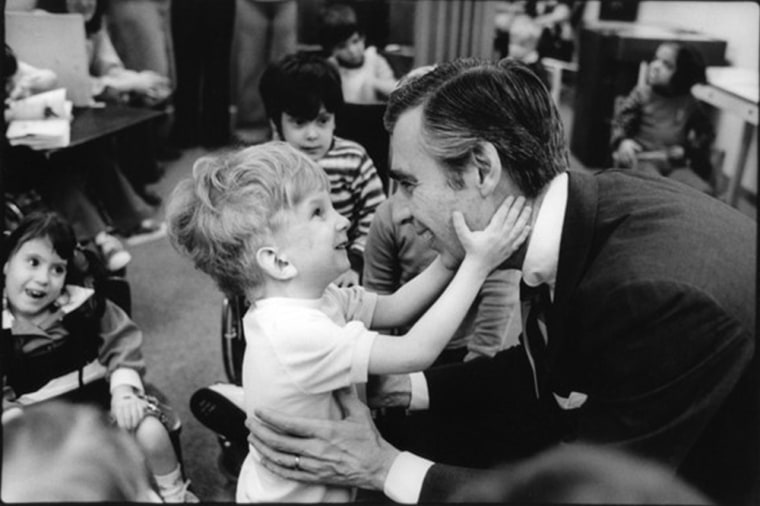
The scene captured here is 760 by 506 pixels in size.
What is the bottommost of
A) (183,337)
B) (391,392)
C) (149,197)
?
(183,337)

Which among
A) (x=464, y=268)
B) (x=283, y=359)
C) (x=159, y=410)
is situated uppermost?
(x=464, y=268)

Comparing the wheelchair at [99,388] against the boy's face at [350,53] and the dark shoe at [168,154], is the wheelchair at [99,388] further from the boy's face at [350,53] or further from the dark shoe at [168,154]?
the dark shoe at [168,154]

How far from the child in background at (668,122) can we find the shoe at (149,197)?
2157 millimetres

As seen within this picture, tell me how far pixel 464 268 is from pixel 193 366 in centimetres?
161

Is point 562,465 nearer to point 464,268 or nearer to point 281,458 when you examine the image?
point 464,268

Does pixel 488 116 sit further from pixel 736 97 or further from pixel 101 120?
pixel 736 97

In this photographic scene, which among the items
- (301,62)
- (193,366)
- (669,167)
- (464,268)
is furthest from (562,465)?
(669,167)

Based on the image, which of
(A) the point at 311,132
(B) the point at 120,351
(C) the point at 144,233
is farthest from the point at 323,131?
(C) the point at 144,233

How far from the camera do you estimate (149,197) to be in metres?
3.66

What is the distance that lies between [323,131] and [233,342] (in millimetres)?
560

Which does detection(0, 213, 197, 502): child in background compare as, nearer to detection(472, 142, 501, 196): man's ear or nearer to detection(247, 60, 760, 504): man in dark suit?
detection(247, 60, 760, 504): man in dark suit

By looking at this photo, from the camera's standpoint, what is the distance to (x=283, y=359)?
1.01m

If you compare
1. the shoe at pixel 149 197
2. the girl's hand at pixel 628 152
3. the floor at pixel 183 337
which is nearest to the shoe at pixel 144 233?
the floor at pixel 183 337

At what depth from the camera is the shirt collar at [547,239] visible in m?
1.02
